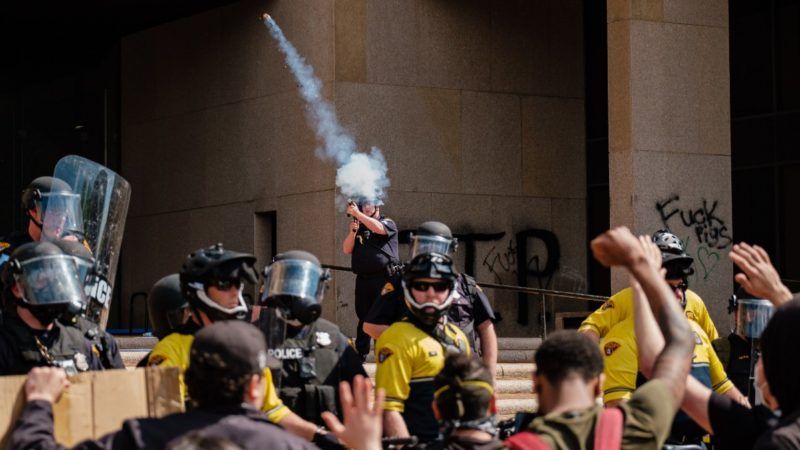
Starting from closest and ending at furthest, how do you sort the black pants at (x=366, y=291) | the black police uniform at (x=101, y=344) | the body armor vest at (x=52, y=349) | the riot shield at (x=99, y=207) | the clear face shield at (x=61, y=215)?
1. the body armor vest at (x=52, y=349)
2. the black police uniform at (x=101, y=344)
3. the clear face shield at (x=61, y=215)
4. the riot shield at (x=99, y=207)
5. the black pants at (x=366, y=291)

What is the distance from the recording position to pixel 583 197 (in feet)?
68.5

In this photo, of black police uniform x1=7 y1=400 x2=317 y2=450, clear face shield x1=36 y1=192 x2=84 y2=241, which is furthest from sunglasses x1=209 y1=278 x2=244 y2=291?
black police uniform x1=7 y1=400 x2=317 y2=450

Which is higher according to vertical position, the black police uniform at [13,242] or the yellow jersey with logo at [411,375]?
the black police uniform at [13,242]

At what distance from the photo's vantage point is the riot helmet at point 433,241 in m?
9.45

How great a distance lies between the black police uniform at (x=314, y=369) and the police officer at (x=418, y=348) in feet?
0.63

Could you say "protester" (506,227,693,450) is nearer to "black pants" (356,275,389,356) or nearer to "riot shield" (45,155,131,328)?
"riot shield" (45,155,131,328)

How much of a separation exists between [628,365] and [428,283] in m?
1.69

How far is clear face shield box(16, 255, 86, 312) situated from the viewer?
6.25 metres

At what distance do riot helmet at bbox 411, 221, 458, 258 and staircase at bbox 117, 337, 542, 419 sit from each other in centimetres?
379

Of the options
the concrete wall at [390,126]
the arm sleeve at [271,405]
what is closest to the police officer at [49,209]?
the arm sleeve at [271,405]

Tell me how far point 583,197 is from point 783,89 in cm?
346

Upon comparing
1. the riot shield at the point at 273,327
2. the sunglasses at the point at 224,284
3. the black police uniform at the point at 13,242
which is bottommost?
the riot shield at the point at 273,327

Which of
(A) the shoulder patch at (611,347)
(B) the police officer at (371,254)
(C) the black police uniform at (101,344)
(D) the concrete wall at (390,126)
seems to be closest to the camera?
(C) the black police uniform at (101,344)

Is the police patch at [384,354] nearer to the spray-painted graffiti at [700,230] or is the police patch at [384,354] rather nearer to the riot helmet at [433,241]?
the riot helmet at [433,241]
